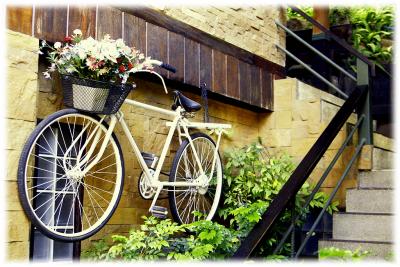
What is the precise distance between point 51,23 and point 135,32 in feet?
2.37

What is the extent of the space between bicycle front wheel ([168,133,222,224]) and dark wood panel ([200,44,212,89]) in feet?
1.61

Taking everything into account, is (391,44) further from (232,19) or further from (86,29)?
(86,29)

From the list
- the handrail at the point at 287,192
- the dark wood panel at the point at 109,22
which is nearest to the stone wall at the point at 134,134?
the dark wood panel at the point at 109,22

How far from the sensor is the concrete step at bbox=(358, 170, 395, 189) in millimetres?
4219

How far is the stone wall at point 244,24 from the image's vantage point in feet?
14.5

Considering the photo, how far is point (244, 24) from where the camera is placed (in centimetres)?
502

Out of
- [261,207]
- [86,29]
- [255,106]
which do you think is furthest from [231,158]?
[86,29]

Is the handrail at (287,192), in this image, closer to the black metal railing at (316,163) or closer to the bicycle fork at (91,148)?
the black metal railing at (316,163)

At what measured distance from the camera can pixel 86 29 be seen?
3.43m

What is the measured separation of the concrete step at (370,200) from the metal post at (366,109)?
0.52 meters

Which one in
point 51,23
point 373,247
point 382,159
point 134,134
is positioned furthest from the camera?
point 382,159

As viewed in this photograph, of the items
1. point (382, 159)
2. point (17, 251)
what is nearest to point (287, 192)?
point (17, 251)

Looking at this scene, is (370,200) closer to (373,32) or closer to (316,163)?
(316,163)

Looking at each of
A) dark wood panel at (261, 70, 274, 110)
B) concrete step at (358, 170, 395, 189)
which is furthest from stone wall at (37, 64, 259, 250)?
concrete step at (358, 170, 395, 189)
